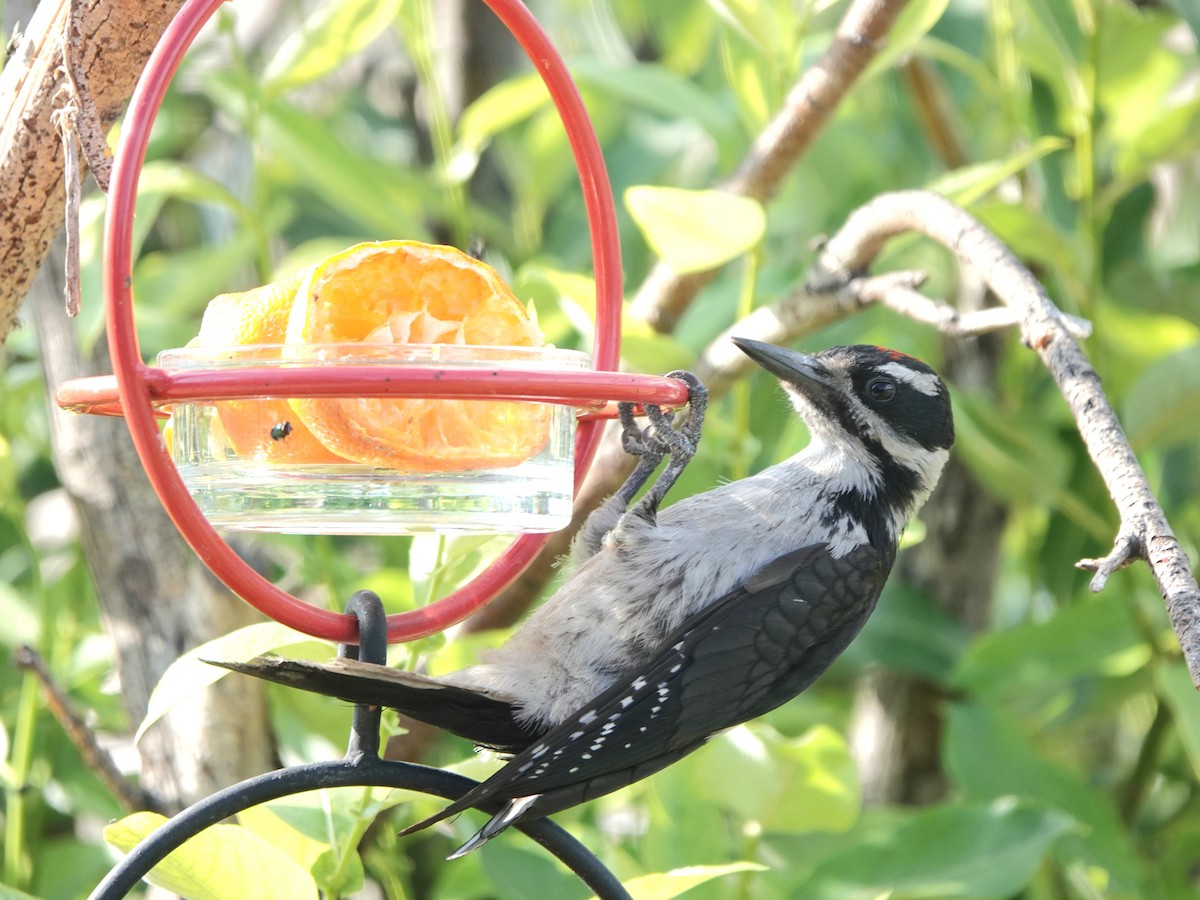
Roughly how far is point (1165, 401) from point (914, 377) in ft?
1.65

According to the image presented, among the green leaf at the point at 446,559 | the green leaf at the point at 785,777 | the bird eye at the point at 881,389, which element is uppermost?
the bird eye at the point at 881,389

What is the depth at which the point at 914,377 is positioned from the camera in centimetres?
249

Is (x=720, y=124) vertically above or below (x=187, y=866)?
above

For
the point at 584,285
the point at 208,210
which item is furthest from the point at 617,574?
the point at 208,210

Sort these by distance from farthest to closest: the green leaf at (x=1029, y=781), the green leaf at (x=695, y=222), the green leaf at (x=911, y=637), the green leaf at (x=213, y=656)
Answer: the green leaf at (x=911, y=637), the green leaf at (x=1029, y=781), the green leaf at (x=695, y=222), the green leaf at (x=213, y=656)

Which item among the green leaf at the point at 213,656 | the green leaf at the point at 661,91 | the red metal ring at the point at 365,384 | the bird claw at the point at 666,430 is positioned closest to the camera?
the red metal ring at the point at 365,384

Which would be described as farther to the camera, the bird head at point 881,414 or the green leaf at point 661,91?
the green leaf at point 661,91

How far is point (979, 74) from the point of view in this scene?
10.1 ft

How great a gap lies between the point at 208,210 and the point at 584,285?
2.76 metres

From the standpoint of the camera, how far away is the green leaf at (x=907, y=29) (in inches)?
95.7

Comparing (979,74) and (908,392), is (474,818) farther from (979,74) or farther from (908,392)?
(979,74)

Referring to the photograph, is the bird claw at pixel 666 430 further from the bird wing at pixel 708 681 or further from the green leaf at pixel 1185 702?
the green leaf at pixel 1185 702

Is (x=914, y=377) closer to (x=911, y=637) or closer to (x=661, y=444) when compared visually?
(x=661, y=444)

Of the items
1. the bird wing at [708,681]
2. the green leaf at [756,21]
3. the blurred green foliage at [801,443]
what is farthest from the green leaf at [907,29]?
the bird wing at [708,681]
